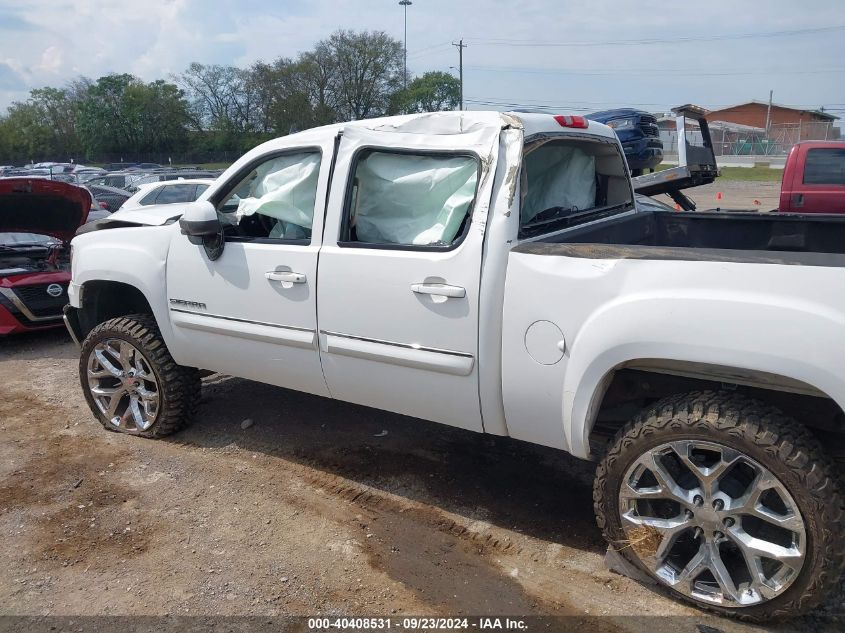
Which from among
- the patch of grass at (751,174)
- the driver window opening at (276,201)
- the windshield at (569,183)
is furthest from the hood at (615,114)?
the patch of grass at (751,174)

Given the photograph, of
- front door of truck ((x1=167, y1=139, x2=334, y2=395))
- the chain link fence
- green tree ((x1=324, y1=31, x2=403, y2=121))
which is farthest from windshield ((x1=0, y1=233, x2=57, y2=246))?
green tree ((x1=324, y1=31, x2=403, y2=121))

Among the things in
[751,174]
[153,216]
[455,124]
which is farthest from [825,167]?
[751,174]

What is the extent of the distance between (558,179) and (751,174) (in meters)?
38.6

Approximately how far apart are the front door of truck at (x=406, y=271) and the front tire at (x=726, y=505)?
79cm

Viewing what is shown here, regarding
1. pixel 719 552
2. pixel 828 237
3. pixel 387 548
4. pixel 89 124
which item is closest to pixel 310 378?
pixel 387 548

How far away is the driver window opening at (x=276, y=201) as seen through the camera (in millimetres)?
3871

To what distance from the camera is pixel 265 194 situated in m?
4.10

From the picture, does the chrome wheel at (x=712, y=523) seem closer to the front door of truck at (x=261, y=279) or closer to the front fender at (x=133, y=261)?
the front door of truck at (x=261, y=279)

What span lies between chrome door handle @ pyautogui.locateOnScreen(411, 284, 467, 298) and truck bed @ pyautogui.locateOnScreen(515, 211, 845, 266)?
1.06 feet

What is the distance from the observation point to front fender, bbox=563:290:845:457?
2.34 meters

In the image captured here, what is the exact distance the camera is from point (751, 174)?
124 feet

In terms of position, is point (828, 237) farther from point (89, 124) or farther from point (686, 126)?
point (89, 124)

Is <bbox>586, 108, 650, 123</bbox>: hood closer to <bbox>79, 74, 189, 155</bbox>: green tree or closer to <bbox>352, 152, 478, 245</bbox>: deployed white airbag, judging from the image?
<bbox>352, 152, 478, 245</bbox>: deployed white airbag

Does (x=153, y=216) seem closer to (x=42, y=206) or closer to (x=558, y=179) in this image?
(x=558, y=179)
